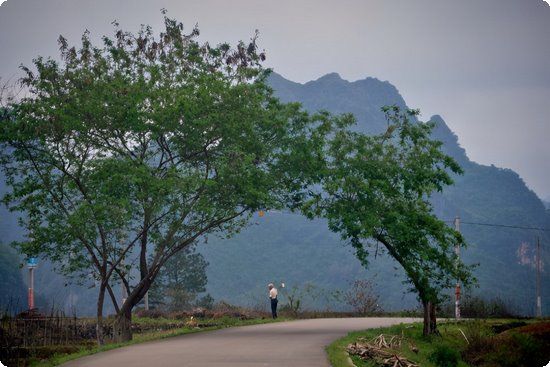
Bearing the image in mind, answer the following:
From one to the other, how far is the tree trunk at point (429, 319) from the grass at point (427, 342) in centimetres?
32

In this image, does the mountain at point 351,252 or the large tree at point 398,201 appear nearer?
the large tree at point 398,201

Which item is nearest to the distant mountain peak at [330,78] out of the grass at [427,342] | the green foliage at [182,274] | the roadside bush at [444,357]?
the green foliage at [182,274]

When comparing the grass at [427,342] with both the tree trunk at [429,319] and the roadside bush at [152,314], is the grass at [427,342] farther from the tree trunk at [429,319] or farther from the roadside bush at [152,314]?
the roadside bush at [152,314]

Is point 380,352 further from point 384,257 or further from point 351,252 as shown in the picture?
point 351,252

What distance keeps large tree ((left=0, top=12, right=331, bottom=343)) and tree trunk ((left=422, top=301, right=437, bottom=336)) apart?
671cm

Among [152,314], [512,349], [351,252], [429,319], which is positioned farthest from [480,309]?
[351,252]

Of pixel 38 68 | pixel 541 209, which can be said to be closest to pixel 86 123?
pixel 38 68

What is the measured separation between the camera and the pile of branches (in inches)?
776

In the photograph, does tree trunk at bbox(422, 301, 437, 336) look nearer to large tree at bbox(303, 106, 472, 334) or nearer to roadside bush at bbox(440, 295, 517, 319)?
large tree at bbox(303, 106, 472, 334)

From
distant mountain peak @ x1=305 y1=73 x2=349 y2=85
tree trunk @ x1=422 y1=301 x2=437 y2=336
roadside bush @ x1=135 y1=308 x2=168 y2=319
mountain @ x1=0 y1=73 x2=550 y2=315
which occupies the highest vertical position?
distant mountain peak @ x1=305 y1=73 x2=349 y2=85

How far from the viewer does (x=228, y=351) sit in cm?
2150

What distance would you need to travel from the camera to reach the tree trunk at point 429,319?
1171 inches

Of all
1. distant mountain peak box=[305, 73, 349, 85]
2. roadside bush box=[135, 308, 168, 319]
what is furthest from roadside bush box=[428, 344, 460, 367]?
distant mountain peak box=[305, 73, 349, 85]

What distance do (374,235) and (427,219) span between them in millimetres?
1983
